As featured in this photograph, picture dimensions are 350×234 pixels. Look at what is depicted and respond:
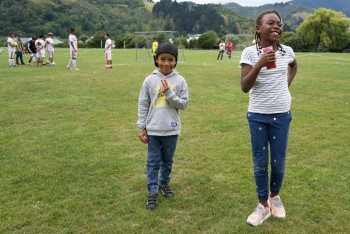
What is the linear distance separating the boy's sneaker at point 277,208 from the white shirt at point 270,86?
963 mm

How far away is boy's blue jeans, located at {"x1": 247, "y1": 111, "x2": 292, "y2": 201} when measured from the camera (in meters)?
3.17

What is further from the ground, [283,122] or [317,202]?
[283,122]

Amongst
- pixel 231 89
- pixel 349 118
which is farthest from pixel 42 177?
pixel 231 89

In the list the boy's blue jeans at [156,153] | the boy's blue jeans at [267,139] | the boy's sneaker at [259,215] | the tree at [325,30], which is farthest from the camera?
the tree at [325,30]

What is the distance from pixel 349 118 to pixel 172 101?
5.58 m

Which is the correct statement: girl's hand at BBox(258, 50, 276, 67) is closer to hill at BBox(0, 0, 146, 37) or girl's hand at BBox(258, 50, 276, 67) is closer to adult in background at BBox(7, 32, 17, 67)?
adult in background at BBox(7, 32, 17, 67)

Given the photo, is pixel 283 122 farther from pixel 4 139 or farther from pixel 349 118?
pixel 349 118

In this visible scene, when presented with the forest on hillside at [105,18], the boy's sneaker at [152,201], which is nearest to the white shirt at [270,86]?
the boy's sneaker at [152,201]

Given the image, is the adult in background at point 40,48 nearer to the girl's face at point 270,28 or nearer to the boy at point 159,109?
the boy at point 159,109

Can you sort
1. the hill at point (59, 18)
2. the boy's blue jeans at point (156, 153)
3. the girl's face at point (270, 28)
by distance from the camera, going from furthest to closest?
1. the hill at point (59, 18)
2. the boy's blue jeans at point (156, 153)
3. the girl's face at point (270, 28)

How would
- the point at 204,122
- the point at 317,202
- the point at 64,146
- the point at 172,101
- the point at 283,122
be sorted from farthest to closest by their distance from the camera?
the point at 204,122, the point at 64,146, the point at 317,202, the point at 172,101, the point at 283,122

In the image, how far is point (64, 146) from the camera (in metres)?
5.71

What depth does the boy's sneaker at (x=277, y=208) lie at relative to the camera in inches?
138

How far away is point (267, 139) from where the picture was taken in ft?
10.7
